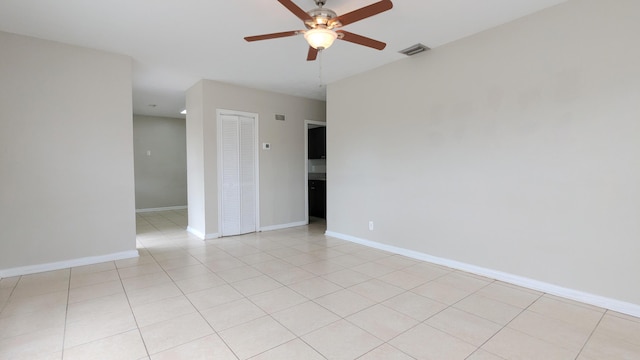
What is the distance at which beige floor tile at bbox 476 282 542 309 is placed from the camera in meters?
2.62

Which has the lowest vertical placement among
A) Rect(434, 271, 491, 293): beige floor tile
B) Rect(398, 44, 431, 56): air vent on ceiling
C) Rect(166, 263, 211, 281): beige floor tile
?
Rect(434, 271, 491, 293): beige floor tile

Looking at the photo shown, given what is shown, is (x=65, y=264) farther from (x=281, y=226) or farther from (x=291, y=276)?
(x=281, y=226)

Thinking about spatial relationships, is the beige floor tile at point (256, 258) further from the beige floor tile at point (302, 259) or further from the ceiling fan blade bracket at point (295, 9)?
the ceiling fan blade bracket at point (295, 9)

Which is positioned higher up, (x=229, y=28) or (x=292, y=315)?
(x=229, y=28)

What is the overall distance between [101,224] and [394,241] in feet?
12.7

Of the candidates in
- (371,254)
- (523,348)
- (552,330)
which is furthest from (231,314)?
(552,330)

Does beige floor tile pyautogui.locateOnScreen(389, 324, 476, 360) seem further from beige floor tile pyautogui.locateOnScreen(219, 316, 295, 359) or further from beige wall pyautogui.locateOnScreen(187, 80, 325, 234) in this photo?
beige wall pyautogui.locateOnScreen(187, 80, 325, 234)

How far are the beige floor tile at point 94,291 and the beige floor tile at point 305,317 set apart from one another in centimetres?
171

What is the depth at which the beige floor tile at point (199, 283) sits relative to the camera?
295 cm

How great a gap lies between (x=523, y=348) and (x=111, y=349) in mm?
2723

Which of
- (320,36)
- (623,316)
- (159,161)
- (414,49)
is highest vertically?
(414,49)

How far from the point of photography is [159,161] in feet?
26.7

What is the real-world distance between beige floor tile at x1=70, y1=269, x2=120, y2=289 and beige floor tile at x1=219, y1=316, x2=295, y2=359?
189 cm

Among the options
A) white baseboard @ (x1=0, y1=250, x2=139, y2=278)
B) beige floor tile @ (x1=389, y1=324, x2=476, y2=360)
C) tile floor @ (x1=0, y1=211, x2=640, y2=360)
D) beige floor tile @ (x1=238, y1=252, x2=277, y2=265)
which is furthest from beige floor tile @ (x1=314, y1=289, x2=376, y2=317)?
white baseboard @ (x1=0, y1=250, x2=139, y2=278)
